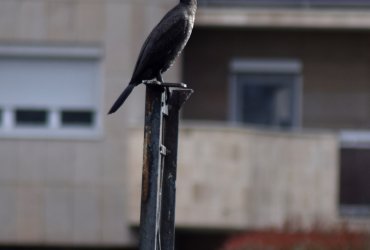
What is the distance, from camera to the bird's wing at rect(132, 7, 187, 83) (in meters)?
7.44

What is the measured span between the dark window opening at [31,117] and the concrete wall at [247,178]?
182cm

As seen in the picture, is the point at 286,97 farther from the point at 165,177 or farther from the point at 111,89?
the point at 165,177

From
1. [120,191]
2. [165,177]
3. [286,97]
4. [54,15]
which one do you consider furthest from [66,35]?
[165,177]

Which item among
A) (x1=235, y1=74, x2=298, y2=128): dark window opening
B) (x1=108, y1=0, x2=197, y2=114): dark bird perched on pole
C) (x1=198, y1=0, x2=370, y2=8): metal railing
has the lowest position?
(x1=235, y1=74, x2=298, y2=128): dark window opening

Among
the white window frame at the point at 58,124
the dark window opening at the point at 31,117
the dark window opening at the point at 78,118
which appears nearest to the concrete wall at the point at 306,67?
the dark window opening at the point at 78,118

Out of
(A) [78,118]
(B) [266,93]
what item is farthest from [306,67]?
(A) [78,118]

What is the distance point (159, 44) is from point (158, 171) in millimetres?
963

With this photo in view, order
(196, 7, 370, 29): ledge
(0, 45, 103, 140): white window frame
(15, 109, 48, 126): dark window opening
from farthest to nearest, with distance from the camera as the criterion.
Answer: (196, 7, 370, 29): ledge
(15, 109, 48, 126): dark window opening
(0, 45, 103, 140): white window frame

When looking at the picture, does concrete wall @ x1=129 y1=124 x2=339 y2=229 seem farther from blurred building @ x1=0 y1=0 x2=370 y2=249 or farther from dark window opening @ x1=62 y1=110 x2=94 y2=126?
dark window opening @ x1=62 y1=110 x2=94 y2=126

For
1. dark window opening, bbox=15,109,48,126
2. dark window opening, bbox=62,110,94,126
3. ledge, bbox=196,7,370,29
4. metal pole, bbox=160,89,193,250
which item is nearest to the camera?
metal pole, bbox=160,89,193,250

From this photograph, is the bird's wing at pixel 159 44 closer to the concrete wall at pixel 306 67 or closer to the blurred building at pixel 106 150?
the blurred building at pixel 106 150

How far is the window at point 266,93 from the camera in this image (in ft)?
84.9

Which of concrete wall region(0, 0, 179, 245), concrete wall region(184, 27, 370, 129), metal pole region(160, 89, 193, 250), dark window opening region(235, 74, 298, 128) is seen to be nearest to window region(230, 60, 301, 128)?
dark window opening region(235, 74, 298, 128)

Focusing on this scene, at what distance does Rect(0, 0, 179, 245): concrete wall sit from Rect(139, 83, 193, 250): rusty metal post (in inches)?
660
